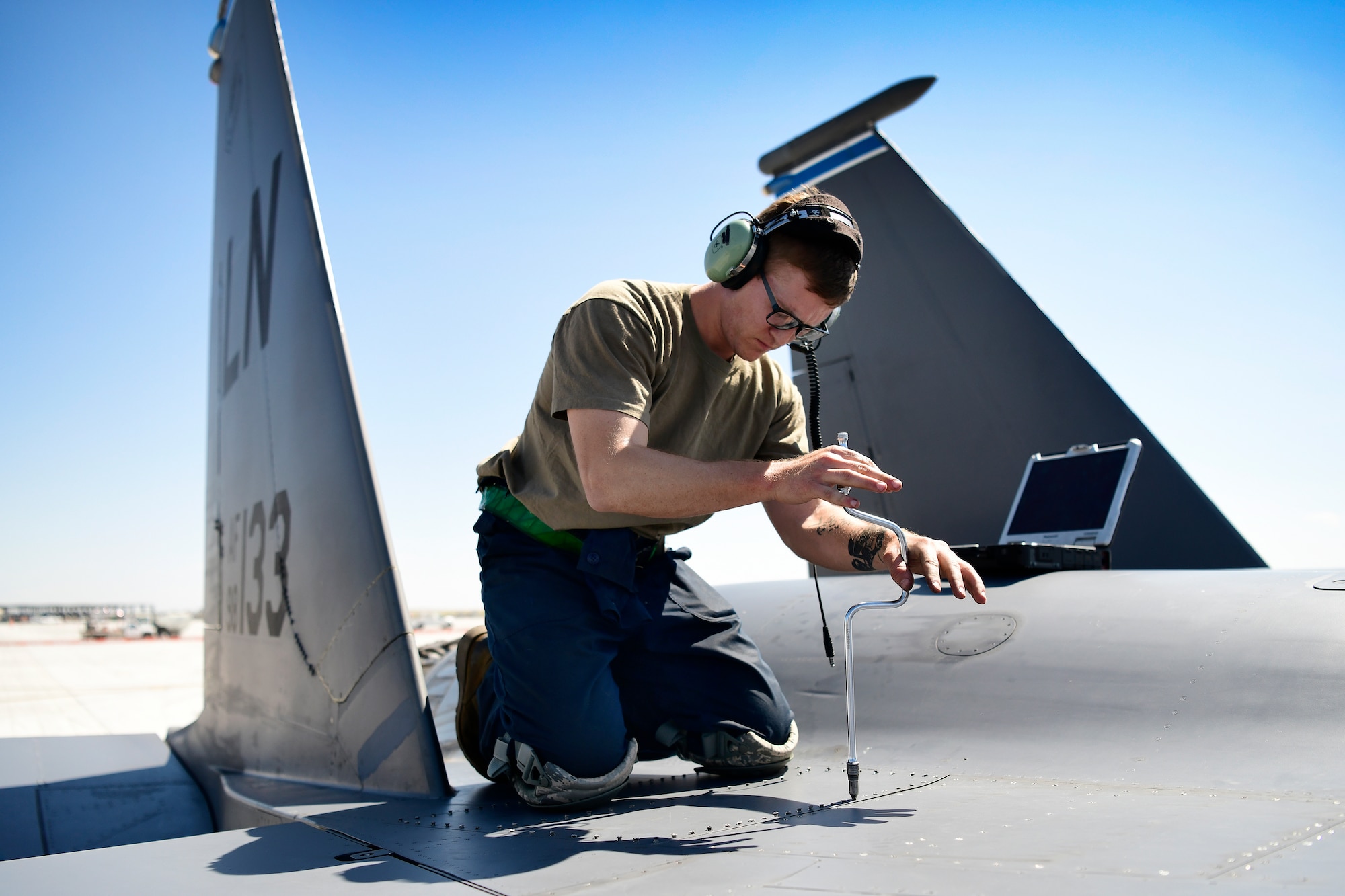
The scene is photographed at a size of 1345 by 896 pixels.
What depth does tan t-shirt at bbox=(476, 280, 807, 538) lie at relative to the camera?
1592 mm

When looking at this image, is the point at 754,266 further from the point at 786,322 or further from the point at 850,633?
the point at 850,633

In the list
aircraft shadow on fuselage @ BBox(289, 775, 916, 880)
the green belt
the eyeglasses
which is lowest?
aircraft shadow on fuselage @ BBox(289, 775, 916, 880)

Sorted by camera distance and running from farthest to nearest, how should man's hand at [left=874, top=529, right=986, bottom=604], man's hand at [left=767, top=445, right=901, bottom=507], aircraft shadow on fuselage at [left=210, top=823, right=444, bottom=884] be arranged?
1. man's hand at [left=874, top=529, right=986, bottom=604]
2. man's hand at [left=767, top=445, right=901, bottom=507]
3. aircraft shadow on fuselage at [left=210, top=823, right=444, bottom=884]

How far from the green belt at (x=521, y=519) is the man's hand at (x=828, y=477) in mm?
603

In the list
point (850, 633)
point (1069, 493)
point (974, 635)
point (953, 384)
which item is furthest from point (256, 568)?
point (953, 384)

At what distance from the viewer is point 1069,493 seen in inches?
123

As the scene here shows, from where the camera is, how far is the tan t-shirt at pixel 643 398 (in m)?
1.59

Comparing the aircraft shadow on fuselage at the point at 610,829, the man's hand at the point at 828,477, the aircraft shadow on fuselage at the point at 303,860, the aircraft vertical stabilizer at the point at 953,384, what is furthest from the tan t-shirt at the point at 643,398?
the aircraft vertical stabilizer at the point at 953,384

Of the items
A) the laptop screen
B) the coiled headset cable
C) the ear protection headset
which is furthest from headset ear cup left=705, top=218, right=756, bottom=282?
the laptop screen

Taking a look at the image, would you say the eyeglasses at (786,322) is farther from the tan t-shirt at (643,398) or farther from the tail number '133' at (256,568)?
the tail number '133' at (256,568)

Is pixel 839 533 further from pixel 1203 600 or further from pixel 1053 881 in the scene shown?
pixel 1053 881

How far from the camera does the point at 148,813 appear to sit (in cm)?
242

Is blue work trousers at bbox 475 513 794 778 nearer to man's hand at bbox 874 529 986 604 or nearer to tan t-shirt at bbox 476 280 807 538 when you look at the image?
tan t-shirt at bbox 476 280 807 538

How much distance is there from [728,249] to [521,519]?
0.77m
